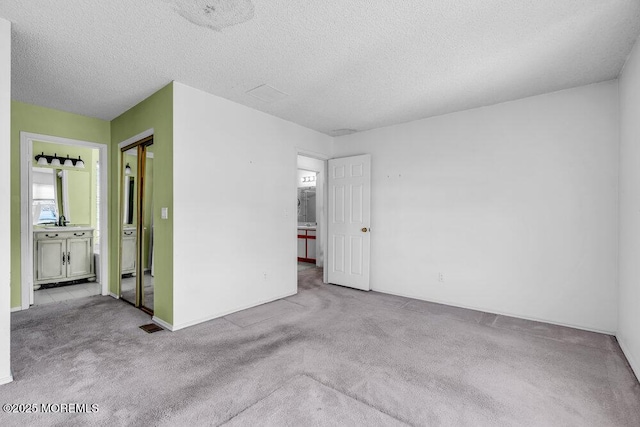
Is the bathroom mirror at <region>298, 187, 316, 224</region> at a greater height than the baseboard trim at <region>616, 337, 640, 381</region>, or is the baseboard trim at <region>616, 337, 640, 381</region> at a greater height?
the bathroom mirror at <region>298, 187, 316, 224</region>

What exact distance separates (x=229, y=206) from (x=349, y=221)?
6.79ft

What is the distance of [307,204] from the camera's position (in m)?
8.05

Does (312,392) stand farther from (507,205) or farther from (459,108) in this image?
(459,108)

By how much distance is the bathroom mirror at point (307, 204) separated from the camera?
7879mm

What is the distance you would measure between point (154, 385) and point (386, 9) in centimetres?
298

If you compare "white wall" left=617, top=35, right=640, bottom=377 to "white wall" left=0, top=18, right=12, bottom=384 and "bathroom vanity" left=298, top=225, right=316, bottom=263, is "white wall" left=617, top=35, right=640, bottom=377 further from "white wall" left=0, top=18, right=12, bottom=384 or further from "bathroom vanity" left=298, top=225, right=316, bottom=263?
→ "bathroom vanity" left=298, top=225, right=316, bottom=263

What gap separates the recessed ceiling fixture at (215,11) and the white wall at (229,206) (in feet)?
3.94

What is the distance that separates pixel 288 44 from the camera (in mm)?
2406

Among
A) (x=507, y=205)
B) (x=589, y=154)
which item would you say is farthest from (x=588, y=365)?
(x=589, y=154)

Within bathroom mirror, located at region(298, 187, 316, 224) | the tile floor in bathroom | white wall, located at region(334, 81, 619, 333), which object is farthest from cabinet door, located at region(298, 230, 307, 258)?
the tile floor in bathroom

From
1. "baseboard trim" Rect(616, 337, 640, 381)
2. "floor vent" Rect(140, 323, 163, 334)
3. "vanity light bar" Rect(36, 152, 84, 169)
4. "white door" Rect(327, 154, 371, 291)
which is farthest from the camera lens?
"vanity light bar" Rect(36, 152, 84, 169)

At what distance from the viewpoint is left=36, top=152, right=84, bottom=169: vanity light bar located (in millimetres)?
5008

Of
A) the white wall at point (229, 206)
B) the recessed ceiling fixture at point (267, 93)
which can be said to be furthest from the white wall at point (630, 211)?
the white wall at point (229, 206)

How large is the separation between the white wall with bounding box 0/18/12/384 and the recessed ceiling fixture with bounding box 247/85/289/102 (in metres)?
1.88
